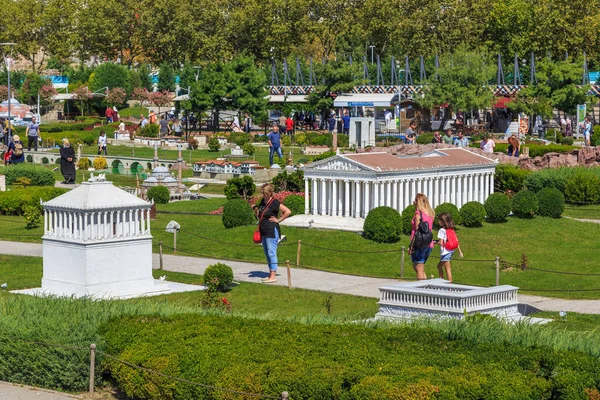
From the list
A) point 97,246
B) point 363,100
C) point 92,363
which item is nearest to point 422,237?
point 97,246

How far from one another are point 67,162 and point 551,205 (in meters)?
14.4

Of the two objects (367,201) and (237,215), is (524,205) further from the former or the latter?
(237,215)

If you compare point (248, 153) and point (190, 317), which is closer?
point (190, 317)

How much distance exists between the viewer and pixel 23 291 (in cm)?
2130

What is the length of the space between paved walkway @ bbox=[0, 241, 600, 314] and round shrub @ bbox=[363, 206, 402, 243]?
3055mm

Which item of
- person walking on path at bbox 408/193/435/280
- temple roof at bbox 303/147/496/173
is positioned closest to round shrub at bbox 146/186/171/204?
temple roof at bbox 303/147/496/173

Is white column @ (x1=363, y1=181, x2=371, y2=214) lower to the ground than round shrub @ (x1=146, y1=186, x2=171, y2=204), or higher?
higher

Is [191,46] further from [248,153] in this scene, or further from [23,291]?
[23,291]

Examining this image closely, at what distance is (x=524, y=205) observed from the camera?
3025cm

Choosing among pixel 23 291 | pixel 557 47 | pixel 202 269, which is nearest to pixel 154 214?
pixel 202 269

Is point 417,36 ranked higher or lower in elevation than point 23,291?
higher

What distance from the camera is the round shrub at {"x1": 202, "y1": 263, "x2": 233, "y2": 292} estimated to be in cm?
2134

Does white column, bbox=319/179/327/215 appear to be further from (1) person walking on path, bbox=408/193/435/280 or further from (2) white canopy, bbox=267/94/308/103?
(2) white canopy, bbox=267/94/308/103

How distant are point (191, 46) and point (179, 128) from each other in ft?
155
